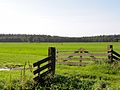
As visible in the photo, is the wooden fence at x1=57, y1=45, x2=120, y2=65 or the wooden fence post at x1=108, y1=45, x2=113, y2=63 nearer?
A: the wooden fence post at x1=108, y1=45, x2=113, y2=63

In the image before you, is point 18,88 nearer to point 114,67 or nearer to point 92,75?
point 92,75

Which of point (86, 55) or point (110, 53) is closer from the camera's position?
point (110, 53)

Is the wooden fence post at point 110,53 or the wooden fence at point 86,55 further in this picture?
the wooden fence at point 86,55

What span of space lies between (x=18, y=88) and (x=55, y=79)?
7.78 feet

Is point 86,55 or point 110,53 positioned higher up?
point 110,53

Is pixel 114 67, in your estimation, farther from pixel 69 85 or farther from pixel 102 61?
pixel 69 85

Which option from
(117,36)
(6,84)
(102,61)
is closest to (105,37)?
(117,36)

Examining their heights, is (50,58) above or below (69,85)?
above

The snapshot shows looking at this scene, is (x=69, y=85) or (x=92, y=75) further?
(x=92, y=75)

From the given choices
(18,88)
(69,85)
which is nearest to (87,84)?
(69,85)

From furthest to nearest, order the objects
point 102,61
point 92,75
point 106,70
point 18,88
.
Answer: point 102,61
point 106,70
point 92,75
point 18,88

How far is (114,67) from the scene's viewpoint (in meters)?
21.7

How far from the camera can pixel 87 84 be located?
1412cm

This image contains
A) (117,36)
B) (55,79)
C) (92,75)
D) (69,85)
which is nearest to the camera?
(69,85)
